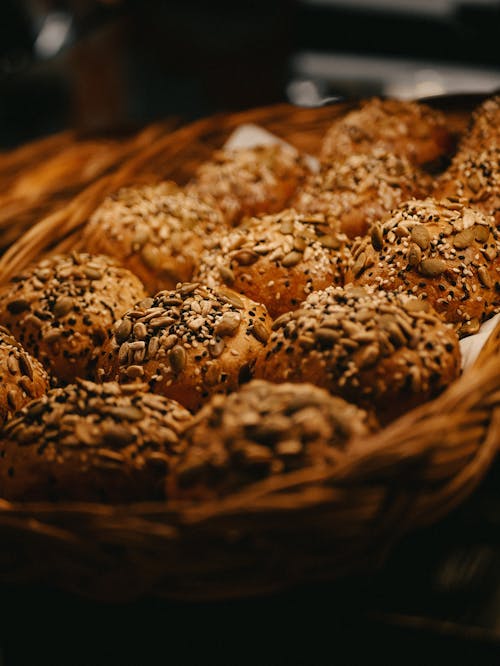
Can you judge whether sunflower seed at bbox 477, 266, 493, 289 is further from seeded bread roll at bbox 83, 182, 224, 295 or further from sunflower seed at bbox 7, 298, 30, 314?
sunflower seed at bbox 7, 298, 30, 314

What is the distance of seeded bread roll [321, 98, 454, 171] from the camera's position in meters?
2.46

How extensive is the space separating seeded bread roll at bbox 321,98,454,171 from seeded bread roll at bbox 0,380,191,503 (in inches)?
51.2

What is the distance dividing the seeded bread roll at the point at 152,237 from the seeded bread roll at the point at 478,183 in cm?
76

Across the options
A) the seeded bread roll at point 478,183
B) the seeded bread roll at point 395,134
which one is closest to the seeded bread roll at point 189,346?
the seeded bread roll at point 478,183

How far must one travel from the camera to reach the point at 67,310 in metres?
1.94

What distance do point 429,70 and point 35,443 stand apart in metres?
3.91

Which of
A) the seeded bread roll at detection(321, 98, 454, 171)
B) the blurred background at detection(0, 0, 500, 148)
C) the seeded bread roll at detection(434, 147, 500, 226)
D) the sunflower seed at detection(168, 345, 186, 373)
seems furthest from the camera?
the blurred background at detection(0, 0, 500, 148)

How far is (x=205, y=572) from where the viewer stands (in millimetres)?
1213

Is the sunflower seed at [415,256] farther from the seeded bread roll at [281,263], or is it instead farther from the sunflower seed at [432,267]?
the seeded bread roll at [281,263]

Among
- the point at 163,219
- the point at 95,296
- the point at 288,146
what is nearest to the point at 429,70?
the point at 288,146

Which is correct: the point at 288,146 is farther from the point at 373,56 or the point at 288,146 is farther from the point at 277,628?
the point at 373,56

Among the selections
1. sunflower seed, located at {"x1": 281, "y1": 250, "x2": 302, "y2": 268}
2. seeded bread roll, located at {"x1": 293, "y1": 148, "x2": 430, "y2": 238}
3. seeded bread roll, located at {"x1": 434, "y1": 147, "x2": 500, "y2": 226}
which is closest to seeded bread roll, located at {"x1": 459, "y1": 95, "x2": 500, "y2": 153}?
seeded bread roll, located at {"x1": 434, "y1": 147, "x2": 500, "y2": 226}

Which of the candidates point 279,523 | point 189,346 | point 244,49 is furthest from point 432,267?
point 244,49

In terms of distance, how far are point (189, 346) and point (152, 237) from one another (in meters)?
Answer: 0.63
